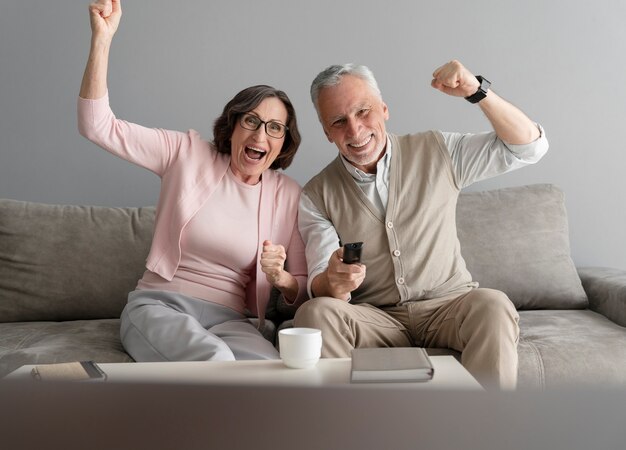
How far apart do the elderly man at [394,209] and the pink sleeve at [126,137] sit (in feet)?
1.57

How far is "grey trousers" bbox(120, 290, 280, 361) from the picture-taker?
71.7 inches

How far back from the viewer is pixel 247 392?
32cm

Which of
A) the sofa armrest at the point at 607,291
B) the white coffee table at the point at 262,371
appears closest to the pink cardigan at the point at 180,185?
the white coffee table at the point at 262,371

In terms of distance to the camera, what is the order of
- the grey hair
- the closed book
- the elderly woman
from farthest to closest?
1. the grey hair
2. the elderly woman
3. the closed book

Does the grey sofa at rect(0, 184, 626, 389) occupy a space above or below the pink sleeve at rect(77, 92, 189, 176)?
below

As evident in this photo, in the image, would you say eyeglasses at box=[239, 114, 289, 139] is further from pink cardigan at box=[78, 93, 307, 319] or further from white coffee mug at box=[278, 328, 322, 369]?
white coffee mug at box=[278, 328, 322, 369]

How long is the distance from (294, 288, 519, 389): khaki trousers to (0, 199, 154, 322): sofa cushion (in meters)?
0.94

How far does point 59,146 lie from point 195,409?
2865 millimetres

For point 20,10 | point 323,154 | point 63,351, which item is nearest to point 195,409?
point 63,351

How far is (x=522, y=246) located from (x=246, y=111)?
1.19 metres

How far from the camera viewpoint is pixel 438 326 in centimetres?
200

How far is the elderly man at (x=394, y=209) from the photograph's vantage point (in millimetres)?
1957

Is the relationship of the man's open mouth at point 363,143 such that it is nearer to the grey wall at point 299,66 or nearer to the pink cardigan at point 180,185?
the pink cardigan at point 180,185

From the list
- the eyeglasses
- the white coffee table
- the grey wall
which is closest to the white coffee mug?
the white coffee table
